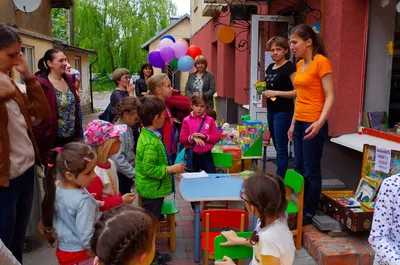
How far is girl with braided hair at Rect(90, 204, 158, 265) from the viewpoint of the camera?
137cm

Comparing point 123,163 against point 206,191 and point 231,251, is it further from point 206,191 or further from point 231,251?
point 231,251

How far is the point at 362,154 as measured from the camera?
410 cm

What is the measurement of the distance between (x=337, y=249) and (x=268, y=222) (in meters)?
1.59

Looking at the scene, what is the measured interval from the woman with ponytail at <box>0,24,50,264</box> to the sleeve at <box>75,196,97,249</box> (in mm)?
476

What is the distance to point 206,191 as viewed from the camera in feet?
11.3

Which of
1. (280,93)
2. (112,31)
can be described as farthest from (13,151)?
(112,31)

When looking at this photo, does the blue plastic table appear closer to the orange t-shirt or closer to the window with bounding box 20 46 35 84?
the orange t-shirt

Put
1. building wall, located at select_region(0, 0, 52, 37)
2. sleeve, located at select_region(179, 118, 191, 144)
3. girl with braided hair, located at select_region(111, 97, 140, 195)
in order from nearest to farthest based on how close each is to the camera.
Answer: girl with braided hair, located at select_region(111, 97, 140, 195)
sleeve, located at select_region(179, 118, 191, 144)
building wall, located at select_region(0, 0, 52, 37)

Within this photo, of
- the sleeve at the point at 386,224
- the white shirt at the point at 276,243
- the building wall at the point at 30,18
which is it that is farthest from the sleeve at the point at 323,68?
the building wall at the point at 30,18

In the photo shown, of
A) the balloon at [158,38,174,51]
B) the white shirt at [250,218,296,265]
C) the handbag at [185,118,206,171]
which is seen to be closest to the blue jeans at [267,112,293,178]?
the handbag at [185,118,206,171]

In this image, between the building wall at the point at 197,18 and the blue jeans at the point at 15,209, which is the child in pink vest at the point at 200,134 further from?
the building wall at the point at 197,18

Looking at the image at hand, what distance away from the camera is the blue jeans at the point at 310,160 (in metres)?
3.56

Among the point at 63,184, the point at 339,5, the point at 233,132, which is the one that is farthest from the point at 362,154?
the point at 63,184

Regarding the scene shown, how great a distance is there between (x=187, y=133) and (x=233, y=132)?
1585 millimetres
